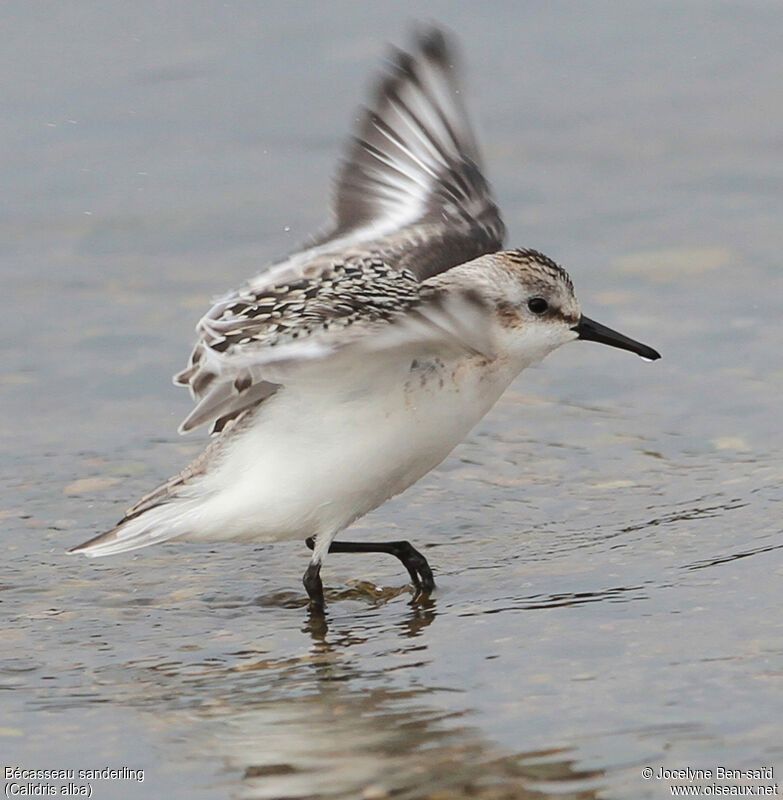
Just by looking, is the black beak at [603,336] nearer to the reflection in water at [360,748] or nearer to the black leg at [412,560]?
the black leg at [412,560]

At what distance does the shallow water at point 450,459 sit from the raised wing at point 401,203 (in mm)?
914

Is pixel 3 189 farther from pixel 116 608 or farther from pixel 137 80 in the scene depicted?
pixel 116 608

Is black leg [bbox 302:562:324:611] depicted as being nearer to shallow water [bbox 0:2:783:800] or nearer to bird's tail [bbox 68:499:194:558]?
shallow water [bbox 0:2:783:800]

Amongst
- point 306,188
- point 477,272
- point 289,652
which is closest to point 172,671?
point 289,652

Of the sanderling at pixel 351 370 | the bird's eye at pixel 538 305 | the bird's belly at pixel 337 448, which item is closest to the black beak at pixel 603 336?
the sanderling at pixel 351 370

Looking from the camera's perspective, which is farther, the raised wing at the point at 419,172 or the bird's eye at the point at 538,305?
the raised wing at the point at 419,172

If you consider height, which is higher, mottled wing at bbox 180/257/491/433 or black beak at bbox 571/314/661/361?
mottled wing at bbox 180/257/491/433

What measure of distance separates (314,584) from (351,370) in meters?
0.90

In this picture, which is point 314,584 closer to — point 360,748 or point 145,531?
point 145,531

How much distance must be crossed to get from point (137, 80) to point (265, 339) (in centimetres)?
641

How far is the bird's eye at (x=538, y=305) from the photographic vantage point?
18.8 ft

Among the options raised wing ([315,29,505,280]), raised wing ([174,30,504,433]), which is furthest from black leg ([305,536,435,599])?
raised wing ([315,29,505,280])

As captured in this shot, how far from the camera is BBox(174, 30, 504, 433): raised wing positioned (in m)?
5.61

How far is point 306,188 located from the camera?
9.82 metres
